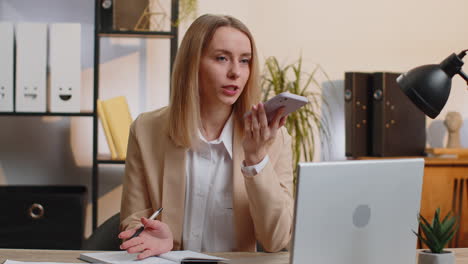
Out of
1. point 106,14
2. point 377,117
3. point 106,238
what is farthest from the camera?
point 377,117

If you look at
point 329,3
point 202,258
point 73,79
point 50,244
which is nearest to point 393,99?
point 329,3

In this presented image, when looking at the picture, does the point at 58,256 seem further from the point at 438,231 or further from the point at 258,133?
the point at 438,231

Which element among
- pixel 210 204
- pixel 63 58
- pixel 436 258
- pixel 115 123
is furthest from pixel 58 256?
pixel 63 58

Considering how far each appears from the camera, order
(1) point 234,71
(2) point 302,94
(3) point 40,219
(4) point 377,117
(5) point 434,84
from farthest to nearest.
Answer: (2) point 302,94 → (4) point 377,117 → (3) point 40,219 → (1) point 234,71 → (5) point 434,84

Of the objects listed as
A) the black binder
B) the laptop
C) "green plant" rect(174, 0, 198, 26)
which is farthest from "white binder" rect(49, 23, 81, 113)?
the laptop

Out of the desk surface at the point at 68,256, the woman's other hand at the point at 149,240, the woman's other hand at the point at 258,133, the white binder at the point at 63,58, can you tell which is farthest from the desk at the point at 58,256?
the white binder at the point at 63,58

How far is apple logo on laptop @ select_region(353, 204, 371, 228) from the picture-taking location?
4.21 feet

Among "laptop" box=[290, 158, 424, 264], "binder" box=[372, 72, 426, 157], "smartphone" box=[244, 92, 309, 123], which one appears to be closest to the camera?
"laptop" box=[290, 158, 424, 264]

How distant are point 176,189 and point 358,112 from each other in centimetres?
167

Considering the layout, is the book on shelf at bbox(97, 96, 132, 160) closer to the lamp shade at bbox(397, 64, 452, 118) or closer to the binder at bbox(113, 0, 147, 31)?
the binder at bbox(113, 0, 147, 31)

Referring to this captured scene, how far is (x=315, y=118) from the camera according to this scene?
11.3ft

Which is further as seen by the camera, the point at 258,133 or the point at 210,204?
the point at 210,204

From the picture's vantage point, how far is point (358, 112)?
333cm

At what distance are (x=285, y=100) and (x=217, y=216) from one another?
54 centimetres
